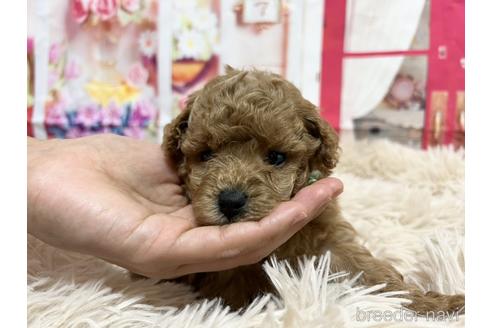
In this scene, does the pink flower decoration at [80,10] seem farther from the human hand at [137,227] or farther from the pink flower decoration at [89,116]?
the human hand at [137,227]

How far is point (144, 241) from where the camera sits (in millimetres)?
1551

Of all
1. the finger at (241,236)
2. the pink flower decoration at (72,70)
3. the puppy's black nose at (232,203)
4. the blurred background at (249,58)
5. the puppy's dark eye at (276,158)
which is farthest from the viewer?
the pink flower decoration at (72,70)

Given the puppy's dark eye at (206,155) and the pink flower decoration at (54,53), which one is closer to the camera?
the puppy's dark eye at (206,155)

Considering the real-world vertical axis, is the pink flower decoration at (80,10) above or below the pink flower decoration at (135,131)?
above

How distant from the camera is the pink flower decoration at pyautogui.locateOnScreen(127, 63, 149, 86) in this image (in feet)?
13.1

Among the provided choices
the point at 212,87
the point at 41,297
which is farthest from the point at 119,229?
the point at 212,87

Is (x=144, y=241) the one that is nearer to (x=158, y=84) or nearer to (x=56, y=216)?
(x=56, y=216)

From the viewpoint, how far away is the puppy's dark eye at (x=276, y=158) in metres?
1.83

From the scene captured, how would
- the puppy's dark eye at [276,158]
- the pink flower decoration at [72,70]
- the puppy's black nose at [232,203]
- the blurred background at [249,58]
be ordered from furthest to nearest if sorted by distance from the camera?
the pink flower decoration at [72,70] < the blurred background at [249,58] < the puppy's dark eye at [276,158] < the puppy's black nose at [232,203]

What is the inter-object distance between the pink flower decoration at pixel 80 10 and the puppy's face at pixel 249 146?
7.73ft

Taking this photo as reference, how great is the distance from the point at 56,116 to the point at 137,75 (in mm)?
729

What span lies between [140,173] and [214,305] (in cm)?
68

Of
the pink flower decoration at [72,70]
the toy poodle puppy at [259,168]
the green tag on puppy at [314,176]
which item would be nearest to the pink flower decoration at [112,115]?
the pink flower decoration at [72,70]

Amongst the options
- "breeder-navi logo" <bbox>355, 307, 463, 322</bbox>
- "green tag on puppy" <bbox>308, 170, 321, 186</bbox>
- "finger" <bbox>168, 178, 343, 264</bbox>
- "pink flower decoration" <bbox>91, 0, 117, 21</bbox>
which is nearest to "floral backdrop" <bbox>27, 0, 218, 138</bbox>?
"pink flower decoration" <bbox>91, 0, 117, 21</bbox>
